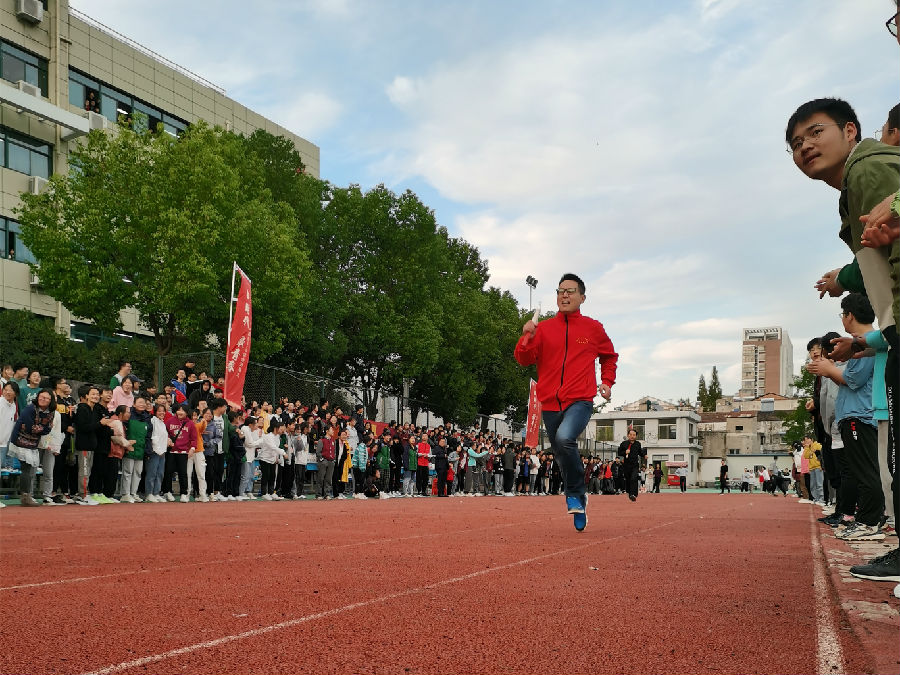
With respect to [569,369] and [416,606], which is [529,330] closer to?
[569,369]

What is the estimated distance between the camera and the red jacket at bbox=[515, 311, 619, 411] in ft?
26.3

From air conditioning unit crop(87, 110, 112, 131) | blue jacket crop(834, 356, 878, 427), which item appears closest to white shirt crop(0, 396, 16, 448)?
blue jacket crop(834, 356, 878, 427)

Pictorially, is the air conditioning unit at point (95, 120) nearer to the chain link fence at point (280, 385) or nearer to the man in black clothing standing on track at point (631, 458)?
the chain link fence at point (280, 385)

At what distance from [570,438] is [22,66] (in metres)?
34.3

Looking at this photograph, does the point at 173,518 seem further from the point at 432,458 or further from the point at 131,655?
the point at 432,458

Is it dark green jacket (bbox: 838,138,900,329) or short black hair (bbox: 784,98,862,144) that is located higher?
short black hair (bbox: 784,98,862,144)

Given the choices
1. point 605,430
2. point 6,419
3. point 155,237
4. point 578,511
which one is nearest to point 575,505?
point 578,511

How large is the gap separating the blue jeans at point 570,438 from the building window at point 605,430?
108m

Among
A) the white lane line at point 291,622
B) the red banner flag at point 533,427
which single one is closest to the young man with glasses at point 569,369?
the white lane line at point 291,622

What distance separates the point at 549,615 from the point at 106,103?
40.3 m

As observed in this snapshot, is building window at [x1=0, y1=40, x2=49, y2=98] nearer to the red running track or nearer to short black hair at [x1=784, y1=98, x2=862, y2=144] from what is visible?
the red running track

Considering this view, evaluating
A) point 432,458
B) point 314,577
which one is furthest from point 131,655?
point 432,458

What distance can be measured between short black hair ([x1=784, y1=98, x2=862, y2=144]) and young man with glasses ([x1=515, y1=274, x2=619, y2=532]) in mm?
4095

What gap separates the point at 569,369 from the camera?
316 inches
